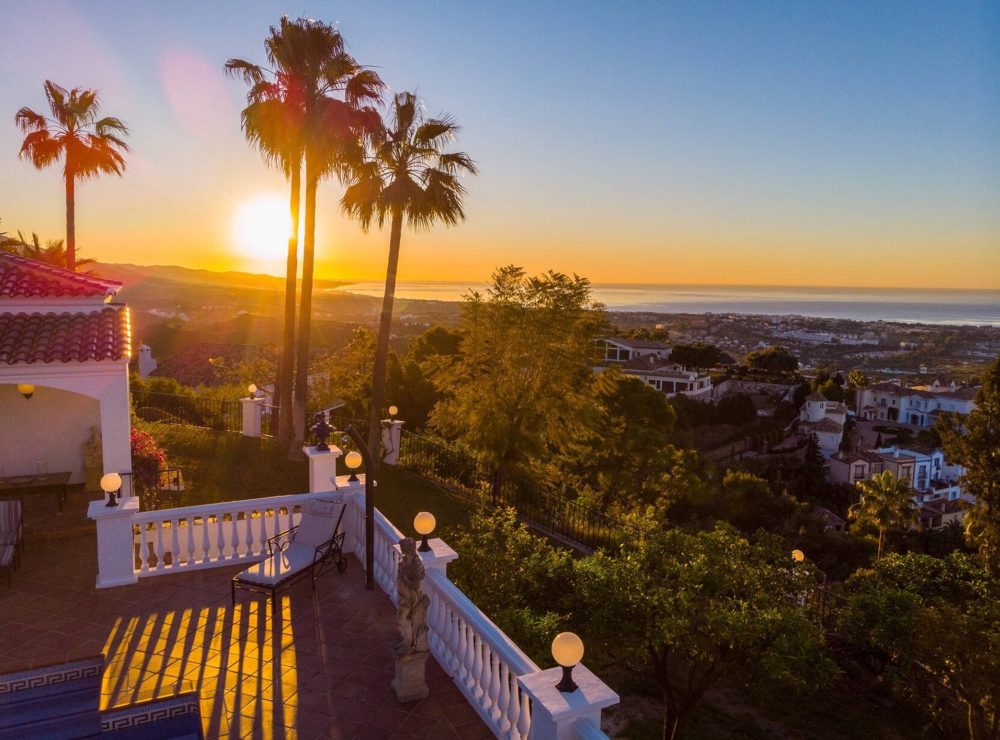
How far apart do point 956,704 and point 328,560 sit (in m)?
9.90

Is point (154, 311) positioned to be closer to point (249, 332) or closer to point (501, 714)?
point (249, 332)

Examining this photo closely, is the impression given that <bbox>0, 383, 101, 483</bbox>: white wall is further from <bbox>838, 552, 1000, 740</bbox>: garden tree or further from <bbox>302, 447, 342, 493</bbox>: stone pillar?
<bbox>838, 552, 1000, 740</bbox>: garden tree

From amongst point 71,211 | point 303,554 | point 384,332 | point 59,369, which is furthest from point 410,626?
point 71,211

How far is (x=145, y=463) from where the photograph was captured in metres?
12.2

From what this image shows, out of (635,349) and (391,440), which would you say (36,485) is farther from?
(635,349)

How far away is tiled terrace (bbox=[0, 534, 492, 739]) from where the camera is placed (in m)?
5.35

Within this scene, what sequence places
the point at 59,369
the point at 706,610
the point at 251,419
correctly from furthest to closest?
the point at 251,419, the point at 59,369, the point at 706,610

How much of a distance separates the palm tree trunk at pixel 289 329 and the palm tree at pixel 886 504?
27290 mm

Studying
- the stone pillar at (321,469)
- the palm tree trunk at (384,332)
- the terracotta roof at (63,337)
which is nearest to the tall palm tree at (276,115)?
the palm tree trunk at (384,332)

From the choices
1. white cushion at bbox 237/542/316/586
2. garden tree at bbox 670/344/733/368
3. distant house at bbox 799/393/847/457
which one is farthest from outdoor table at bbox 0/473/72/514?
garden tree at bbox 670/344/733/368

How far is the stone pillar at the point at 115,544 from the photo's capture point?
303 inches

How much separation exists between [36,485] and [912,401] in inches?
4429

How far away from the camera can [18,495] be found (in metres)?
10.6

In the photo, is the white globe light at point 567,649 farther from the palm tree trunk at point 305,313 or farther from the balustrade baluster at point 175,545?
the palm tree trunk at point 305,313
